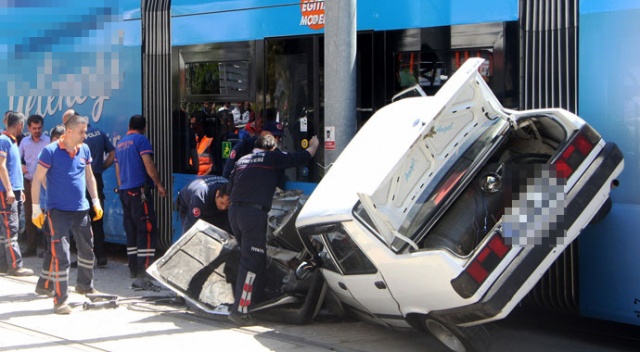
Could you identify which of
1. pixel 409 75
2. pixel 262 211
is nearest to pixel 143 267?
pixel 262 211

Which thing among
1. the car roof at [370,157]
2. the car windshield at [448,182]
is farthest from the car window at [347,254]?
the car windshield at [448,182]

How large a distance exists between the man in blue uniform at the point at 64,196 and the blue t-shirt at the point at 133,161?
1.32 m

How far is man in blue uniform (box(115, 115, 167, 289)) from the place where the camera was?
9.84 metres

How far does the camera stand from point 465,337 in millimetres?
6277

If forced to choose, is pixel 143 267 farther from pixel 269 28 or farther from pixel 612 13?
A: pixel 612 13

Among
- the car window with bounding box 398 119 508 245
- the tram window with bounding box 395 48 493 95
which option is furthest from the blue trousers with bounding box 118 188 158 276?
the car window with bounding box 398 119 508 245

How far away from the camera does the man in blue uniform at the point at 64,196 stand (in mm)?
8336

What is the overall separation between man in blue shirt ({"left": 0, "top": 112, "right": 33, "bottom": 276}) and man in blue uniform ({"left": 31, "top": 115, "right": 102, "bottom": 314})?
1.71 m

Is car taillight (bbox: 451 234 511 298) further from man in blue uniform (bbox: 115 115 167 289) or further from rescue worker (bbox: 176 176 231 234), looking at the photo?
man in blue uniform (bbox: 115 115 167 289)

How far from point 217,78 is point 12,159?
2.57 metres

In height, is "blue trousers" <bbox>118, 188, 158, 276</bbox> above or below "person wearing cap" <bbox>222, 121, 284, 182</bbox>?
below

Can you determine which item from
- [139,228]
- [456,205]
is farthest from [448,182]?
[139,228]

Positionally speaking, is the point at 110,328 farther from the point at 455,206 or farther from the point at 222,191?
the point at 455,206

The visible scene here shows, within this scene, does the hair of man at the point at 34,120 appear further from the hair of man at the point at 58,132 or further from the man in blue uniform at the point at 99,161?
the hair of man at the point at 58,132
